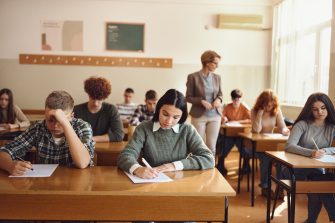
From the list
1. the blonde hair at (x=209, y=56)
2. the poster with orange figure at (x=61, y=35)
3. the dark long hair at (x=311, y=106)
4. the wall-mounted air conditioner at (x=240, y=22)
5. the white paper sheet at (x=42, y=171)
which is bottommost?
the white paper sheet at (x=42, y=171)

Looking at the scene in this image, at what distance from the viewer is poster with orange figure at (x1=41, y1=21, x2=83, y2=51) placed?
625 cm

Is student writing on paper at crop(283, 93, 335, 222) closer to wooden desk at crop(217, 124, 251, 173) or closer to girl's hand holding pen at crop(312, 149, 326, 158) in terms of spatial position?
girl's hand holding pen at crop(312, 149, 326, 158)

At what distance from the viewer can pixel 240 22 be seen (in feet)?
21.1

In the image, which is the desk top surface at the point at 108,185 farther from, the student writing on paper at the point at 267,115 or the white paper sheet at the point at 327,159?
the student writing on paper at the point at 267,115

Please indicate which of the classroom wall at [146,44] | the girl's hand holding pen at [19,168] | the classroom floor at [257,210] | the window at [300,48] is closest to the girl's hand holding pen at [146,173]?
the girl's hand holding pen at [19,168]

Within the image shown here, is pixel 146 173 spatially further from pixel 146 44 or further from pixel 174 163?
pixel 146 44

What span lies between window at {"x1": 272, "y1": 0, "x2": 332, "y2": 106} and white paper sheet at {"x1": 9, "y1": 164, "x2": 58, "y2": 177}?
3889 mm

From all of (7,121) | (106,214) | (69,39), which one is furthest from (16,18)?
(106,214)

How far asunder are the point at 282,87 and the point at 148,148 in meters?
4.58

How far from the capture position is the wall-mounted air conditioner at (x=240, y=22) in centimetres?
639

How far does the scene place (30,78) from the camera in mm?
6320

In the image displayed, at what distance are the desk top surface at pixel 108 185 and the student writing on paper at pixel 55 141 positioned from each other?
8cm

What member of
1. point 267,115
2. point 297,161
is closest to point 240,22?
point 267,115

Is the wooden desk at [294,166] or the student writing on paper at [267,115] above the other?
the student writing on paper at [267,115]
